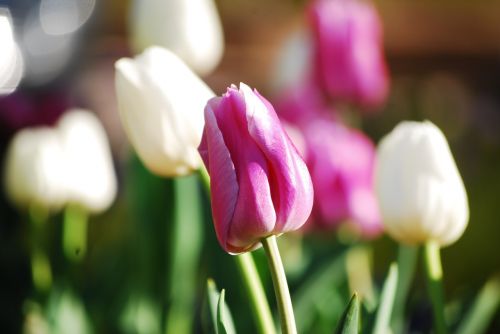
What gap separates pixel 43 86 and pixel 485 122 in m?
1.11

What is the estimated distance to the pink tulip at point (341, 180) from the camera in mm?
1166

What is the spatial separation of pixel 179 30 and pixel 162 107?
1.03 ft

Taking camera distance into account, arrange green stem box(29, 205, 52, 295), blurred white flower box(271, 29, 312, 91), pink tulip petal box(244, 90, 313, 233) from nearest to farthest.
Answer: pink tulip petal box(244, 90, 313, 233), green stem box(29, 205, 52, 295), blurred white flower box(271, 29, 312, 91)

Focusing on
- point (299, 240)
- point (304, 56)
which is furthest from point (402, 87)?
point (299, 240)

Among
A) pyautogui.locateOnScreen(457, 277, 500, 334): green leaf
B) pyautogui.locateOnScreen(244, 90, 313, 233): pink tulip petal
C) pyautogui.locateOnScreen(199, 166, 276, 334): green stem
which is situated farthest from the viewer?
pyautogui.locateOnScreen(457, 277, 500, 334): green leaf

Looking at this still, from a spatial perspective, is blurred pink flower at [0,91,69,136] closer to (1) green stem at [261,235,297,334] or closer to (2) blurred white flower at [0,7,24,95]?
(2) blurred white flower at [0,7,24,95]

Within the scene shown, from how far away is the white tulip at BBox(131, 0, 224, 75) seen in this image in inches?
42.1

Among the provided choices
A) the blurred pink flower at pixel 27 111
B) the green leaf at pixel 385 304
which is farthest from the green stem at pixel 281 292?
the blurred pink flower at pixel 27 111

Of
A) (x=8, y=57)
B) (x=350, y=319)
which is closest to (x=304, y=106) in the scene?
(x=350, y=319)

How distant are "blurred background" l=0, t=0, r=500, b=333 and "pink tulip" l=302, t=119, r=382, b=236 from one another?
0.11 ft

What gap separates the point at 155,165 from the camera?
780 mm

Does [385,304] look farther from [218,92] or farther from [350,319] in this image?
[218,92]

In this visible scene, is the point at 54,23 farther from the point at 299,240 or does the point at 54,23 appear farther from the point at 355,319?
the point at 355,319

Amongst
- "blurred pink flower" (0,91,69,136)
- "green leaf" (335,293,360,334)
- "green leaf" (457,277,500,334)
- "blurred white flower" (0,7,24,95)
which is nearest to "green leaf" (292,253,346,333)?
"green leaf" (457,277,500,334)
